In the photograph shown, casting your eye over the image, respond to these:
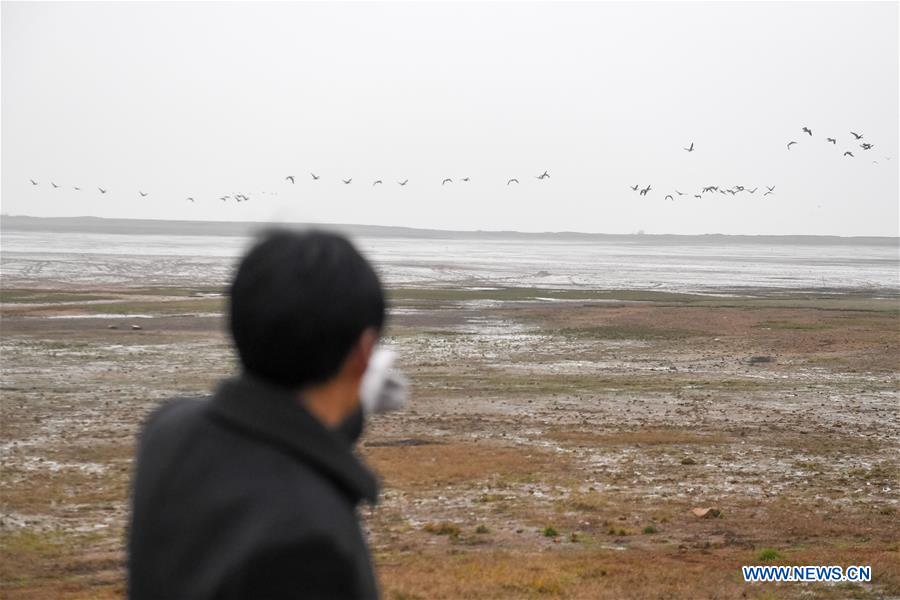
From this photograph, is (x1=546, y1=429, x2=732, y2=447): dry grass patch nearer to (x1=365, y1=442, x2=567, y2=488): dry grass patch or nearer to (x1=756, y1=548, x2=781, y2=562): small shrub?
(x1=365, y1=442, x2=567, y2=488): dry grass patch

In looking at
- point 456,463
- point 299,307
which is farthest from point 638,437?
point 299,307

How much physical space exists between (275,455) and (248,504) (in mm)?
126

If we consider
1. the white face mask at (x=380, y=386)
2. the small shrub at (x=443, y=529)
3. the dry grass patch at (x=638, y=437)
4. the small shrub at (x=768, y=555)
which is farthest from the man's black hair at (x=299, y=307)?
the dry grass patch at (x=638, y=437)

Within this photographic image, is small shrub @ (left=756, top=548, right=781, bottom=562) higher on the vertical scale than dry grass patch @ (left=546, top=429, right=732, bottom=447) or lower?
higher

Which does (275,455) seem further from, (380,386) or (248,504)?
(380,386)

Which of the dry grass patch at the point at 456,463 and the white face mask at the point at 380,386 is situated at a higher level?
the white face mask at the point at 380,386

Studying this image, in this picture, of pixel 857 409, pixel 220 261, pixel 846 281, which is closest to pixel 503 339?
pixel 857 409

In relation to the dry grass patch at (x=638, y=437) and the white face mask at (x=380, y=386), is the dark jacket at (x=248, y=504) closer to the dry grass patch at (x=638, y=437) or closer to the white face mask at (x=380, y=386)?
the white face mask at (x=380, y=386)

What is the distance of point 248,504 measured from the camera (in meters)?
1.98

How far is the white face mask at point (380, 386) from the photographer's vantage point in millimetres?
2385

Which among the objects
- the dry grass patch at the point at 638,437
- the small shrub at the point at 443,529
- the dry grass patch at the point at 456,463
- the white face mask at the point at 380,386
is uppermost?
the white face mask at the point at 380,386

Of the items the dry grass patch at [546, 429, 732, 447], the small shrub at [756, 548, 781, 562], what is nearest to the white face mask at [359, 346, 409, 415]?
the small shrub at [756, 548, 781, 562]

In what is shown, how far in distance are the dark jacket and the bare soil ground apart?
33.8ft

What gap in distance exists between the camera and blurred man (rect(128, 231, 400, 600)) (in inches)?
76.3
